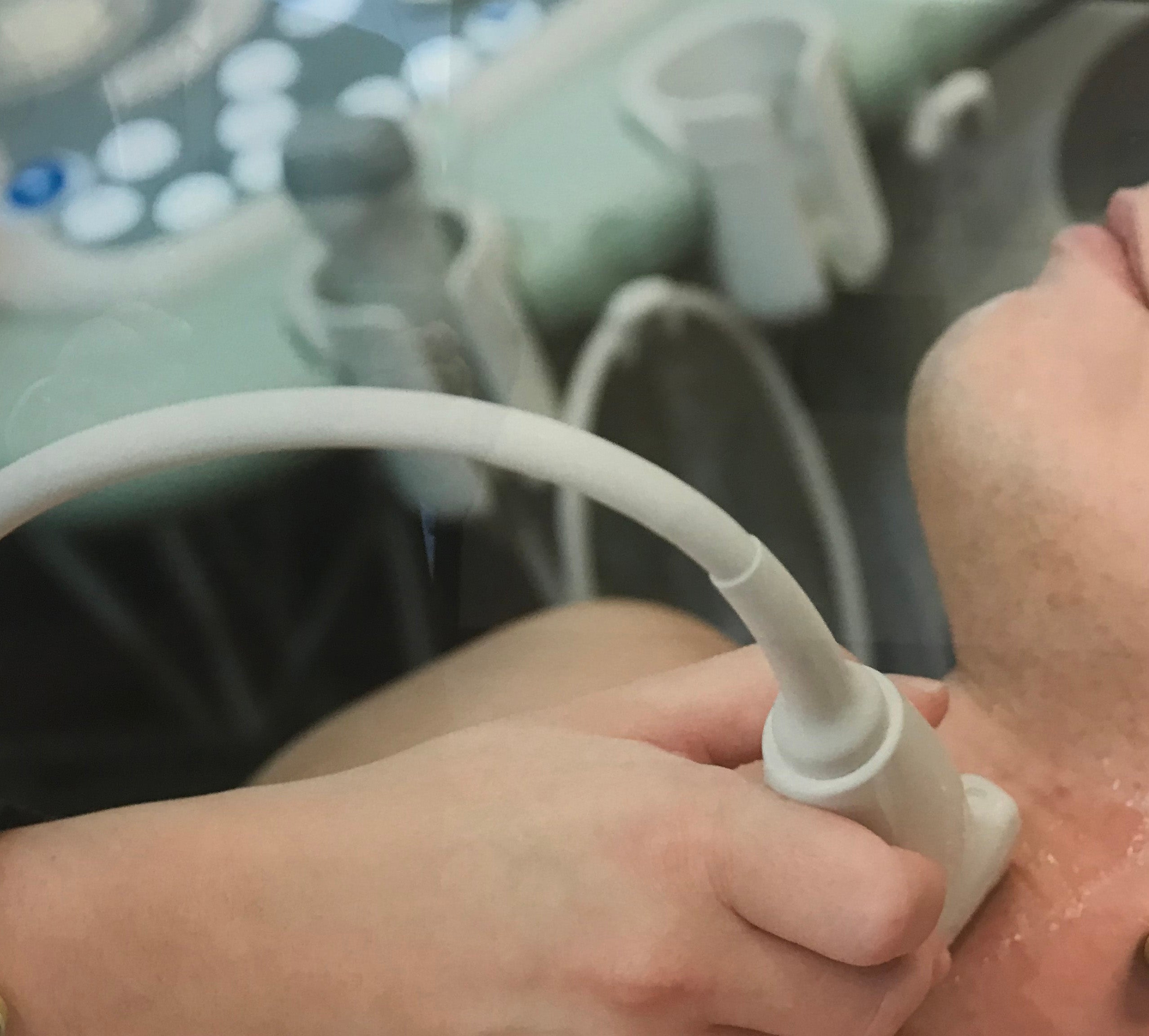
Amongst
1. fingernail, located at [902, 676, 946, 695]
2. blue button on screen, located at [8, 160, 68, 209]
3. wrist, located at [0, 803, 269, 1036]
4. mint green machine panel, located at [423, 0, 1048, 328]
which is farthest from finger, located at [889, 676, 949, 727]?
blue button on screen, located at [8, 160, 68, 209]

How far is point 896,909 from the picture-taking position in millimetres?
334

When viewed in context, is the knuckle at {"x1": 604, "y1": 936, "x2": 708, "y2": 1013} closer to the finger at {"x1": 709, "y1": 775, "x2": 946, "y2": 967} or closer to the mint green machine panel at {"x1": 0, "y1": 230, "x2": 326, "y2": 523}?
the finger at {"x1": 709, "y1": 775, "x2": 946, "y2": 967}

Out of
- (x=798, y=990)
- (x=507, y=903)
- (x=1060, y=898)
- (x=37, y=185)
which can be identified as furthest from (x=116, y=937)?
(x=37, y=185)

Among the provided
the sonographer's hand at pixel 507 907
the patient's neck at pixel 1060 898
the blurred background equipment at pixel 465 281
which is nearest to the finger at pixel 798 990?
the sonographer's hand at pixel 507 907

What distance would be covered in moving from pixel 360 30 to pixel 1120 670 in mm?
653

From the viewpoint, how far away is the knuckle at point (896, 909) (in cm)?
33

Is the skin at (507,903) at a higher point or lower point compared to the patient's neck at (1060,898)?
higher

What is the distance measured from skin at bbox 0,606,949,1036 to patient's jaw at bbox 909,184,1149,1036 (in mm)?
101

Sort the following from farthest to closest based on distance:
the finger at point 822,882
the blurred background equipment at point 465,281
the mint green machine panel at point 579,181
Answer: the mint green machine panel at point 579,181
the blurred background equipment at point 465,281
the finger at point 822,882

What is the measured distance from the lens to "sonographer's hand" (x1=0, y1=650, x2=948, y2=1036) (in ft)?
1.15

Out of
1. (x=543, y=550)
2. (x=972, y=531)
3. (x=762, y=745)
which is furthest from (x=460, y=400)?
(x=543, y=550)

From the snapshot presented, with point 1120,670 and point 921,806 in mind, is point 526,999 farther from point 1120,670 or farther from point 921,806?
point 1120,670

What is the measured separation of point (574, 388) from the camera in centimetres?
80

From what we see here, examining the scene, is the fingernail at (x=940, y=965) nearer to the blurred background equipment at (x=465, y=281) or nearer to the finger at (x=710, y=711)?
the finger at (x=710, y=711)
